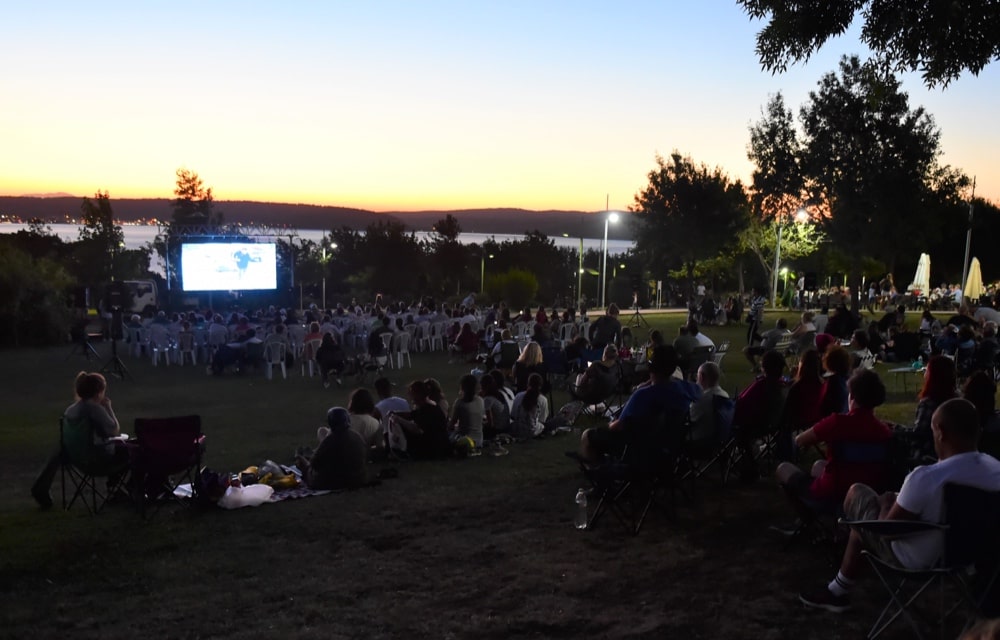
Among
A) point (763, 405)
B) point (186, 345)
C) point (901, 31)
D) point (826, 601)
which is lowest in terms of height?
point (186, 345)

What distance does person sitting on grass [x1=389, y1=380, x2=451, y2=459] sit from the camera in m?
8.48

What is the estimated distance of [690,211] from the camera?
3459cm

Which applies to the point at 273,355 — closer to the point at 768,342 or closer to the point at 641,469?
the point at 768,342

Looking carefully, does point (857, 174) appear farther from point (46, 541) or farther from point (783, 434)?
point (46, 541)

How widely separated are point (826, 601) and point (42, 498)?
586 cm

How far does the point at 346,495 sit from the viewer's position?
7.12 m

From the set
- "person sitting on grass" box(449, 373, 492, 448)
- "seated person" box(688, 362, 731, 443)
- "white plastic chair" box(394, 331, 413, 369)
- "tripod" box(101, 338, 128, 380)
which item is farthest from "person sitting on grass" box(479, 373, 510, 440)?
"tripod" box(101, 338, 128, 380)

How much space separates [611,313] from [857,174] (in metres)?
12.2

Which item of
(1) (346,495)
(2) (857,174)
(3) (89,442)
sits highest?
(2) (857,174)

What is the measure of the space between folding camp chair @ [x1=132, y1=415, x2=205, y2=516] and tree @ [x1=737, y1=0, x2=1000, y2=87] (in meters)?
5.21

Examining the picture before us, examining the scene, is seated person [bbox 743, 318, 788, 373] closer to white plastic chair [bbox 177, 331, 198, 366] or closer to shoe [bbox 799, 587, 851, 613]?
shoe [bbox 799, 587, 851, 613]

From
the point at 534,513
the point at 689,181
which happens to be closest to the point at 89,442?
the point at 534,513

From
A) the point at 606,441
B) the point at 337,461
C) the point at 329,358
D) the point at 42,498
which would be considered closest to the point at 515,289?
the point at 329,358

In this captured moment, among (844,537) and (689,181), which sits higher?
(689,181)
